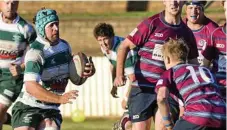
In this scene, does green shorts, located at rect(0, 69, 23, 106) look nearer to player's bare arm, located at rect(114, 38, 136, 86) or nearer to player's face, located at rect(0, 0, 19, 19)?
player's face, located at rect(0, 0, 19, 19)

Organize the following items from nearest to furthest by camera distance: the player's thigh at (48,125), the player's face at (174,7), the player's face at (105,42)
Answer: the player's thigh at (48,125) < the player's face at (174,7) < the player's face at (105,42)

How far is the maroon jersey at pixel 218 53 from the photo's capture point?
10.1 metres

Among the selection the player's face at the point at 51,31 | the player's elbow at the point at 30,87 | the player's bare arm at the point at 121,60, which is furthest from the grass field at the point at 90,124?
the player's elbow at the point at 30,87

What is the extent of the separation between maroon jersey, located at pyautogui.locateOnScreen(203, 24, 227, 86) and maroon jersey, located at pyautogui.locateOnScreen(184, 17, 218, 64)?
0.14 meters

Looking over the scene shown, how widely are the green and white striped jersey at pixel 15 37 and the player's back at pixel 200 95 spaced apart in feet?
9.91

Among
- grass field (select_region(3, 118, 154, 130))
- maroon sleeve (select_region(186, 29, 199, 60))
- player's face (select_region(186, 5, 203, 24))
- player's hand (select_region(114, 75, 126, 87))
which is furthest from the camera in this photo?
grass field (select_region(3, 118, 154, 130))

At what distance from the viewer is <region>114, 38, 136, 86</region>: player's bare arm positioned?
9617 millimetres

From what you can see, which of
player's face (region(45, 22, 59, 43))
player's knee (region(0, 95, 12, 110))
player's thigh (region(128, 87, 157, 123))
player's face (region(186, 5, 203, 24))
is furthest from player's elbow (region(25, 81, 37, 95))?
player's face (region(186, 5, 203, 24))

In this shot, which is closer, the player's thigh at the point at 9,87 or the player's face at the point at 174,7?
the player's face at the point at 174,7

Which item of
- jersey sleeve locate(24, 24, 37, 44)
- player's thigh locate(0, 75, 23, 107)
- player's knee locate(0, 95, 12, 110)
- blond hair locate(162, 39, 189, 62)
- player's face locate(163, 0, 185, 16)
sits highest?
player's face locate(163, 0, 185, 16)

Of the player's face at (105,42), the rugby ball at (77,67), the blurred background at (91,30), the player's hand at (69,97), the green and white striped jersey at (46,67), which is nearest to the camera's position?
the player's hand at (69,97)

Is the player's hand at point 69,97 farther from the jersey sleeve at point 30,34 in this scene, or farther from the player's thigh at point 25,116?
the jersey sleeve at point 30,34

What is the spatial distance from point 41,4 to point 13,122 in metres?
13.8

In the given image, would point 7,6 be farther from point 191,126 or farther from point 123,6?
point 123,6
